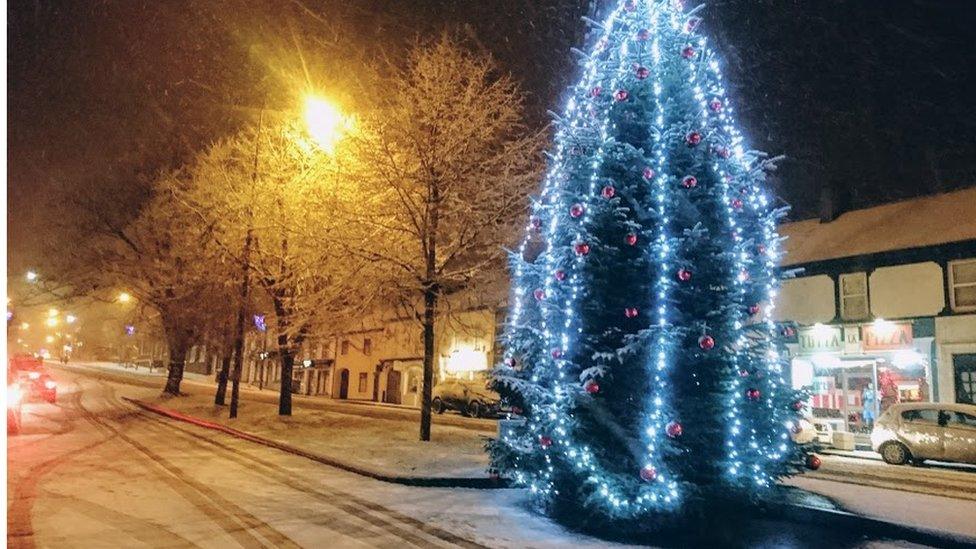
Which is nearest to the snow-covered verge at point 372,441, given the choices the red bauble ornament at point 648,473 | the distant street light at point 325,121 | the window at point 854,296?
the red bauble ornament at point 648,473

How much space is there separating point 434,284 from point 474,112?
12.9 ft

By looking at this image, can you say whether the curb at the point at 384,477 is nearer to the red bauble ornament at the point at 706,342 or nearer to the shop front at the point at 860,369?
the red bauble ornament at the point at 706,342

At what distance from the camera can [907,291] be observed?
25.9 metres

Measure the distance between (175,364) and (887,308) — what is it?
28.5m

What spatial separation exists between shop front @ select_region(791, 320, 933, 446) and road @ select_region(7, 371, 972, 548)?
1593 cm

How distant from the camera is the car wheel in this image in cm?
1856

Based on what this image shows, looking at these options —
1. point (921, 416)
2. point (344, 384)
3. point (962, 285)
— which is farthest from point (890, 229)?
point (344, 384)

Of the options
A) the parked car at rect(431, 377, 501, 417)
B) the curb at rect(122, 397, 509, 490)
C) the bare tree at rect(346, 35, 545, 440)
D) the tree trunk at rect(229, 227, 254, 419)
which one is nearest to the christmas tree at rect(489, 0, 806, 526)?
the curb at rect(122, 397, 509, 490)

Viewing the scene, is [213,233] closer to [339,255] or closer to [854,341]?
[339,255]

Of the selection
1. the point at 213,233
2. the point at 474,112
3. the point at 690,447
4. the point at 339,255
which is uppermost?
the point at 474,112

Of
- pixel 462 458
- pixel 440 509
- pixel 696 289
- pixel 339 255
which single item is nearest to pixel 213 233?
pixel 339 255

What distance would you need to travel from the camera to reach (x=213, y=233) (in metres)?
22.8

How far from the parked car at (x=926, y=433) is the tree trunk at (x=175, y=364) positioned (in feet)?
85.7

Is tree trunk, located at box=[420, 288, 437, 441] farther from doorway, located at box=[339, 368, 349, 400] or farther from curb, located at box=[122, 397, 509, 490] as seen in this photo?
doorway, located at box=[339, 368, 349, 400]
